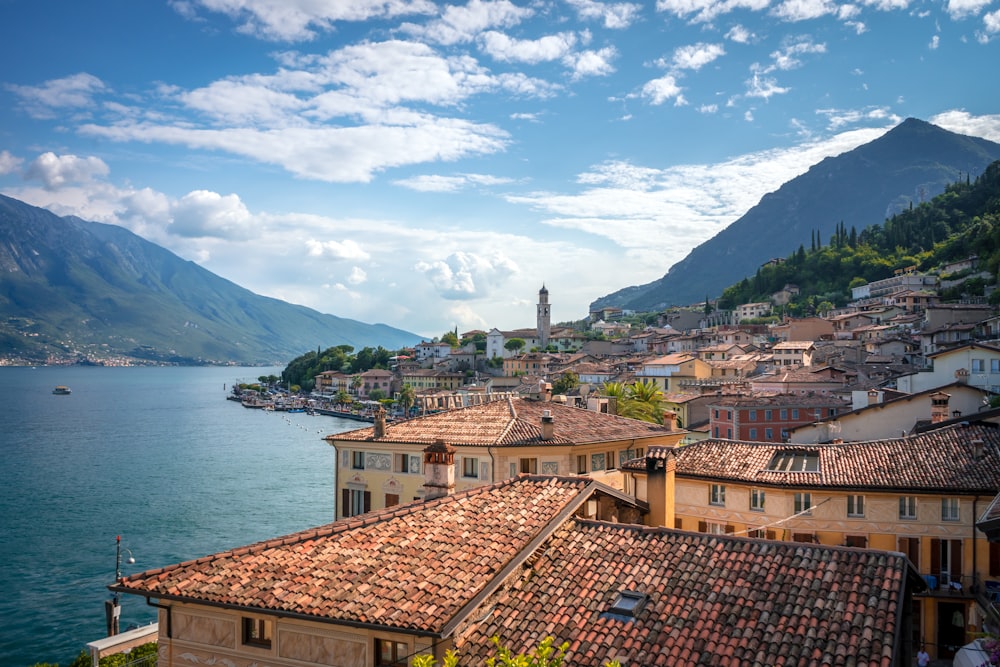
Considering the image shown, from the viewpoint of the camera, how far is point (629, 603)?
1127 centimetres

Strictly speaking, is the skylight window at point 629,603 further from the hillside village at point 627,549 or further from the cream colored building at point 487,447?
the cream colored building at point 487,447

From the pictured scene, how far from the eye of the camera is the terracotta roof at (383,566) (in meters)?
11.0

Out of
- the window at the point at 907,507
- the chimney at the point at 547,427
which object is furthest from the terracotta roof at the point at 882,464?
the chimney at the point at 547,427

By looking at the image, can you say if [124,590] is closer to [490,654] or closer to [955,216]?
[490,654]

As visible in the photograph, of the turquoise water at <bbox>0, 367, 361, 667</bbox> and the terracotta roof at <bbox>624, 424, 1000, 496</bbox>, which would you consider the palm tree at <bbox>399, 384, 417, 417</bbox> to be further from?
the terracotta roof at <bbox>624, 424, 1000, 496</bbox>

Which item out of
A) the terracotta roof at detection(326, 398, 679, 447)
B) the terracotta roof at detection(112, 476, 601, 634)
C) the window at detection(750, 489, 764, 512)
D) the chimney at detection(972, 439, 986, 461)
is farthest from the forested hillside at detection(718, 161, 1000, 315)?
the terracotta roof at detection(112, 476, 601, 634)

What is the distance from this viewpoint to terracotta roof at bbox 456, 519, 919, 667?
1003cm

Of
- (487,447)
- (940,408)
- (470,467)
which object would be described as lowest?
(470,467)

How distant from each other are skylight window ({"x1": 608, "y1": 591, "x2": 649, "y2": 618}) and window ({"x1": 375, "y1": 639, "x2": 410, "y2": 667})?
2970 millimetres

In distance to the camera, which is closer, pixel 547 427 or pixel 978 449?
pixel 978 449

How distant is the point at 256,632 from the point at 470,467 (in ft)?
53.9

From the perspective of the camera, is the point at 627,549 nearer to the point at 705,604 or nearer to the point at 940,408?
the point at 705,604

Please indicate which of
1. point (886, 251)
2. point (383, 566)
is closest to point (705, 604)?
point (383, 566)

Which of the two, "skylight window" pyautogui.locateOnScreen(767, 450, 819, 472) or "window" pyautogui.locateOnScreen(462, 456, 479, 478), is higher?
"skylight window" pyautogui.locateOnScreen(767, 450, 819, 472)
